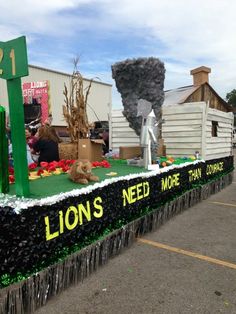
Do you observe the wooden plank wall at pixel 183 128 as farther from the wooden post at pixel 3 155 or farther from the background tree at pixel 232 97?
the background tree at pixel 232 97

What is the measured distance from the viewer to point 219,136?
937 centimetres

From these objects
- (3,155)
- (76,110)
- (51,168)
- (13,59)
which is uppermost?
(13,59)

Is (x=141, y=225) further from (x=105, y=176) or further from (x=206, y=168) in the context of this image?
(x=206, y=168)

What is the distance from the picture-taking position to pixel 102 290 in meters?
3.11

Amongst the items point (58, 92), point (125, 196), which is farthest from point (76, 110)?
point (58, 92)

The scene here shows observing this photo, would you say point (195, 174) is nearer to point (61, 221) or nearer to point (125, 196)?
point (125, 196)

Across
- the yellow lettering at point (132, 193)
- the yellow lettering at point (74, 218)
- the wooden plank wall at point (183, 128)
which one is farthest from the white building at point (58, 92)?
the yellow lettering at point (74, 218)

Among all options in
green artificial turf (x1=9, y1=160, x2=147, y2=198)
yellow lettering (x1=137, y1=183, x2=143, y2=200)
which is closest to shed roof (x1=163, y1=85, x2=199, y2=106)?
yellow lettering (x1=137, y1=183, x2=143, y2=200)

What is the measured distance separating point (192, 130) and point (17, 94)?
6.01 meters

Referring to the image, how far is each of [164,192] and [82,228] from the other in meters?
2.25

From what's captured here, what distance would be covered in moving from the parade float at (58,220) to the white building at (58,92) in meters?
10.8

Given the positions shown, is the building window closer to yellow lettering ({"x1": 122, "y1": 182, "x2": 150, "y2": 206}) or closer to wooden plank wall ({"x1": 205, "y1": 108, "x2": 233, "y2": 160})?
wooden plank wall ({"x1": 205, "y1": 108, "x2": 233, "y2": 160})

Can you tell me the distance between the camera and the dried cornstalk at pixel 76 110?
6.83 metres

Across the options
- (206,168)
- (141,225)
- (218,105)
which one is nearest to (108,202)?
(141,225)
